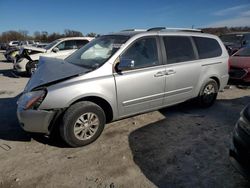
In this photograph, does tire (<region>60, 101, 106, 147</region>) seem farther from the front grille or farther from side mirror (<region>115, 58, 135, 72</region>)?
the front grille

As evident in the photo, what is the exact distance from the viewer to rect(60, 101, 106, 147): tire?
3.41 metres

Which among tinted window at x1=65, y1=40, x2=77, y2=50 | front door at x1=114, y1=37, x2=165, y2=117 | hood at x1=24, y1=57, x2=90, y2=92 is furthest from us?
tinted window at x1=65, y1=40, x2=77, y2=50

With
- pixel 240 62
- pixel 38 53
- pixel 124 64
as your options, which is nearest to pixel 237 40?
pixel 240 62

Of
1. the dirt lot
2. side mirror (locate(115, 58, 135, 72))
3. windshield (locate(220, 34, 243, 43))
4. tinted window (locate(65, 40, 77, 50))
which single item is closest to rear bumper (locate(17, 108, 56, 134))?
the dirt lot

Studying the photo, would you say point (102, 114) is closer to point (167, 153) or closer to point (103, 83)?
point (103, 83)

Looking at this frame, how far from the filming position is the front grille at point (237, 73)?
23.8ft

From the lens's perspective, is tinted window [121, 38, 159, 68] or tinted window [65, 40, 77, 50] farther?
tinted window [65, 40, 77, 50]

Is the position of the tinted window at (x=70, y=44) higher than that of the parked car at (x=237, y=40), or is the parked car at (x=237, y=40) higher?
the tinted window at (x=70, y=44)

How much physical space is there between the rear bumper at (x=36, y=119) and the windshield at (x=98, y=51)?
3.41 feet

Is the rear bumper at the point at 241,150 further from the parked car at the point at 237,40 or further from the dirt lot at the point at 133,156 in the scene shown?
the parked car at the point at 237,40

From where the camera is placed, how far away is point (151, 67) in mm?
4133

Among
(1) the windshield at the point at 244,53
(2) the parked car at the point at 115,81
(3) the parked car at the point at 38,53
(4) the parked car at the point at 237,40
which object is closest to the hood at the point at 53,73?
(2) the parked car at the point at 115,81

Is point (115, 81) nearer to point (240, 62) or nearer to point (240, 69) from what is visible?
point (240, 69)

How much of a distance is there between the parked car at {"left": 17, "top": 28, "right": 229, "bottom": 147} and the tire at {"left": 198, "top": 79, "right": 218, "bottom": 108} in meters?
0.03
